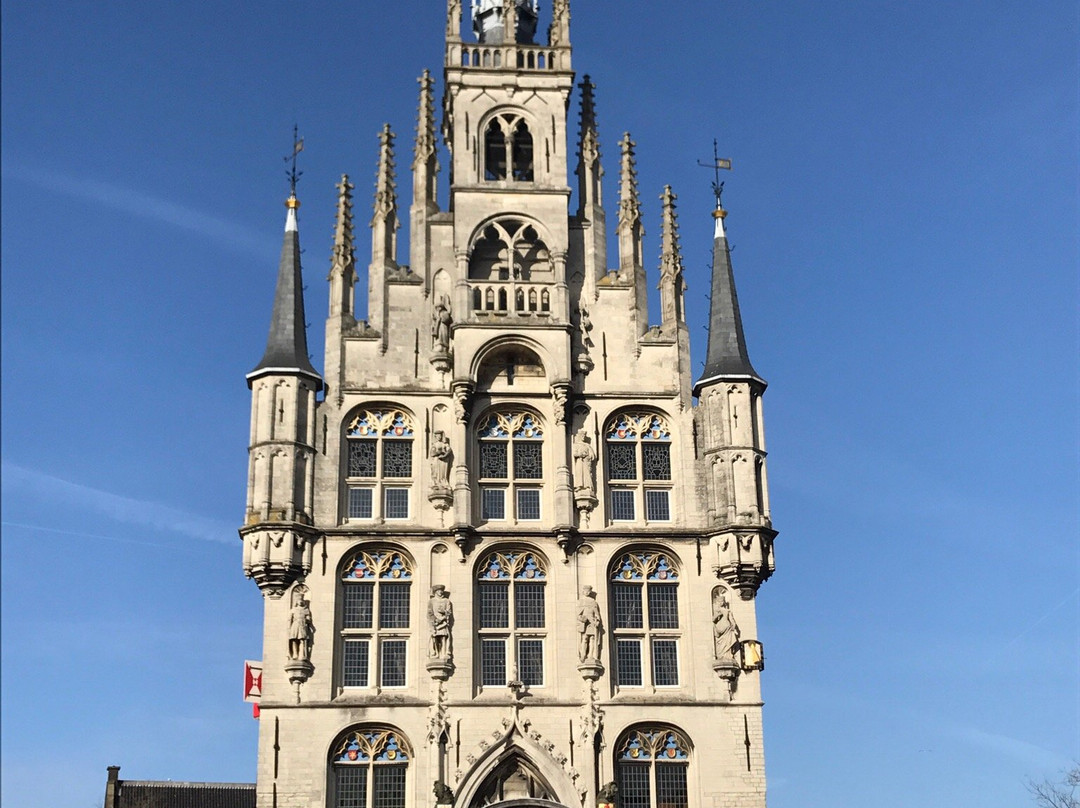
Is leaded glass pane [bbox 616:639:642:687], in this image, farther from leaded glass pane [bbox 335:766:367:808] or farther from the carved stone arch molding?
leaded glass pane [bbox 335:766:367:808]

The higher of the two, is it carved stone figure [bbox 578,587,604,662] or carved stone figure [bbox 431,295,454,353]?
carved stone figure [bbox 431,295,454,353]

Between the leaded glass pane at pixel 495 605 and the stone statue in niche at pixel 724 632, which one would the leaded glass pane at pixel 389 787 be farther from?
the stone statue in niche at pixel 724 632

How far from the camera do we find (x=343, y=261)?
36938mm

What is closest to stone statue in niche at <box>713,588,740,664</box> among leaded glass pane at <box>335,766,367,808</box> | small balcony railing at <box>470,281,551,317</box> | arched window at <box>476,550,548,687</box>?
arched window at <box>476,550,548,687</box>

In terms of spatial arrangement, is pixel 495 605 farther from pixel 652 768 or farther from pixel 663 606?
pixel 652 768

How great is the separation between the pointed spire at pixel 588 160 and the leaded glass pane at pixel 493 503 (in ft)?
24.6

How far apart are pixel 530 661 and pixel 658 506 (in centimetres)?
466

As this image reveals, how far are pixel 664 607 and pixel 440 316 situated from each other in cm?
844

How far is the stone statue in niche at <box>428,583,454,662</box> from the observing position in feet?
110

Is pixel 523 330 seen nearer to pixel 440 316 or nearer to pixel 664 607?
pixel 440 316

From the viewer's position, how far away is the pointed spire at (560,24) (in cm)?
3928

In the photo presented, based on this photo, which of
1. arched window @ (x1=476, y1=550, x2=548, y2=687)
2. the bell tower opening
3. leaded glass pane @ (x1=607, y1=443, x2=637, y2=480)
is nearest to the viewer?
arched window @ (x1=476, y1=550, x2=548, y2=687)

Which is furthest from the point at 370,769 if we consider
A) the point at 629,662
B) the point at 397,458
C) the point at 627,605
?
the point at 397,458

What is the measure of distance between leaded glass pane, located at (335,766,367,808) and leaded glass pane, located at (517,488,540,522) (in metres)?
6.61
